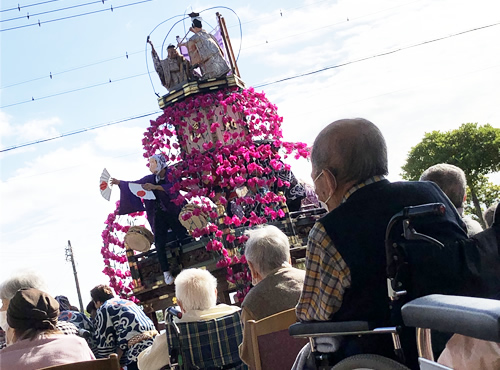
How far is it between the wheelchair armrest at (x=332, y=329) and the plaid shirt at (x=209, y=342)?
171 centimetres

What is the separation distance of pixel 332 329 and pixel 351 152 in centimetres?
77

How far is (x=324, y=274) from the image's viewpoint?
273 centimetres

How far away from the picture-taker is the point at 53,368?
10.7 ft

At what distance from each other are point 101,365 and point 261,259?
1243mm

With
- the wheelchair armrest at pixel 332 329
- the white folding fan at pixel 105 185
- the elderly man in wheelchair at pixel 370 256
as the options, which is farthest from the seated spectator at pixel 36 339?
the white folding fan at pixel 105 185

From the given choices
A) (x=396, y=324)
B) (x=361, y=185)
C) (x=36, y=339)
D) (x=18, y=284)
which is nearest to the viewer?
(x=396, y=324)

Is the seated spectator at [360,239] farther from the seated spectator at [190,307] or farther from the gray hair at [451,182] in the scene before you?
the seated spectator at [190,307]

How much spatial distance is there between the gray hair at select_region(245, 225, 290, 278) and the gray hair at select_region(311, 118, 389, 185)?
1309 millimetres

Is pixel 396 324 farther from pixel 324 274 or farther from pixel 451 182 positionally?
pixel 451 182

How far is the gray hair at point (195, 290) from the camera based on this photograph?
14.9 ft

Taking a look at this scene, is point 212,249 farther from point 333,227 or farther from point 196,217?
point 333,227

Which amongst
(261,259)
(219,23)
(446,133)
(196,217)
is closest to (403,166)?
(446,133)

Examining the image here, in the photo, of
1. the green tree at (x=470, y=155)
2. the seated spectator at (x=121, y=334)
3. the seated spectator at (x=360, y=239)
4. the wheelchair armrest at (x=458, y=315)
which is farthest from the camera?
the green tree at (x=470, y=155)

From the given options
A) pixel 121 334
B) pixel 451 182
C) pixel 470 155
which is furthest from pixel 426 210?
pixel 470 155
